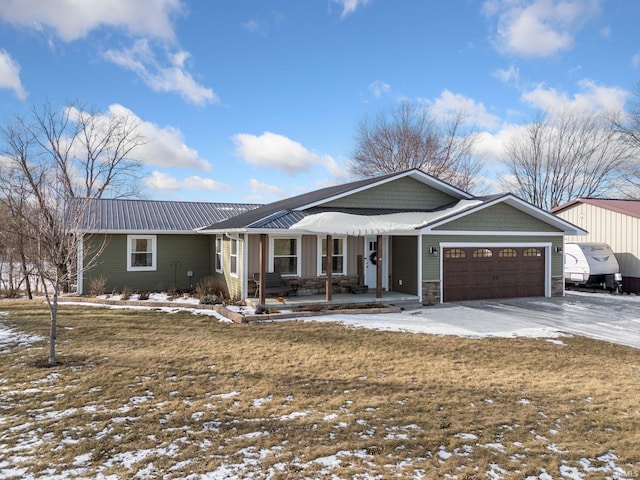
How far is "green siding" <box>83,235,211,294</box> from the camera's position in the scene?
15906 mm

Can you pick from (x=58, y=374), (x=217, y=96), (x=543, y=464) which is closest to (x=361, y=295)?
(x=58, y=374)

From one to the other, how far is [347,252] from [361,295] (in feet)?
5.25

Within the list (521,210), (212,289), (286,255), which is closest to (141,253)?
(212,289)

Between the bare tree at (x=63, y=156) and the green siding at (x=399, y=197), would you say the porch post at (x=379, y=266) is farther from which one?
the bare tree at (x=63, y=156)

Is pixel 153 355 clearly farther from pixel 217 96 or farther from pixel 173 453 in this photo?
pixel 217 96

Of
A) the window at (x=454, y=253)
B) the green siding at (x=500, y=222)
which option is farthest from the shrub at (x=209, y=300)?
the window at (x=454, y=253)

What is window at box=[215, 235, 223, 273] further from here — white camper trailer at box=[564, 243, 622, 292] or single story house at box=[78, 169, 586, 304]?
white camper trailer at box=[564, 243, 622, 292]

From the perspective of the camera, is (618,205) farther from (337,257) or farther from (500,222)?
(337,257)

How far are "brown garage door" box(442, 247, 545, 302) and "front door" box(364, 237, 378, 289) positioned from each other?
246 centimetres

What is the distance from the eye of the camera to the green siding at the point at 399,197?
48.8ft

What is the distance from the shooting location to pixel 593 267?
16703 millimetres

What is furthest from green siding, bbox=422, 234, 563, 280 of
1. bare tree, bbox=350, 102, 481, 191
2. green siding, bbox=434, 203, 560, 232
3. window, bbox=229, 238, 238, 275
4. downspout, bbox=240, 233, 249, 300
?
bare tree, bbox=350, 102, 481, 191

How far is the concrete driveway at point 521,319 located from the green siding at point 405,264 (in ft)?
4.30

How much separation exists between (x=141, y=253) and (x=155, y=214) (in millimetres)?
2188
